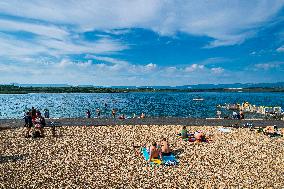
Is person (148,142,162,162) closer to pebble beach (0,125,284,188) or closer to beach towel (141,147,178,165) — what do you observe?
beach towel (141,147,178,165)

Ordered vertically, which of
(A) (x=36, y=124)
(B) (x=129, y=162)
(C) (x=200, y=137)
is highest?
(A) (x=36, y=124)

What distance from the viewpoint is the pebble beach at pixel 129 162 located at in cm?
1218

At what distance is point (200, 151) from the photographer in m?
17.5

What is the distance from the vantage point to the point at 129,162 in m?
15.1

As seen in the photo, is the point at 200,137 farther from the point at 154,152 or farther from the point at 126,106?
the point at 126,106

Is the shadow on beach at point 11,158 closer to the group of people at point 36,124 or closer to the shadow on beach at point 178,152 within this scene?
the group of people at point 36,124

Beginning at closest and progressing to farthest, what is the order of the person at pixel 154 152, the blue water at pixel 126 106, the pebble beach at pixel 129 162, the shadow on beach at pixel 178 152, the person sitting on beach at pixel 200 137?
the pebble beach at pixel 129 162 < the person at pixel 154 152 < the shadow on beach at pixel 178 152 < the person sitting on beach at pixel 200 137 < the blue water at pixel 126 106

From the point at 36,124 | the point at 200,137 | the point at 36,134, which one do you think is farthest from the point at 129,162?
the point at 36,124

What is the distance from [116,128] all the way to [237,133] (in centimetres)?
996

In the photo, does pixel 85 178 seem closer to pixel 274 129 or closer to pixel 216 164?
pixel 216 164

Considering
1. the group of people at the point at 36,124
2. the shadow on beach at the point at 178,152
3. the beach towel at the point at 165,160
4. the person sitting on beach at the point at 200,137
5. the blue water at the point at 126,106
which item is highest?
the group of people at the point at 36,124

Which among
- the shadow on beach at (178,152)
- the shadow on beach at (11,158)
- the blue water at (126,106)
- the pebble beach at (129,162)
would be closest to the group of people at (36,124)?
the pebble beach at (129,162)

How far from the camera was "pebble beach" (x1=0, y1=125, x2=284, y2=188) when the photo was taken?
1218 cm

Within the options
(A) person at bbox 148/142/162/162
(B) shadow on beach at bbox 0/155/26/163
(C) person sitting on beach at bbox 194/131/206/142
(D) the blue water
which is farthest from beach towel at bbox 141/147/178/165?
(D) the blue water
